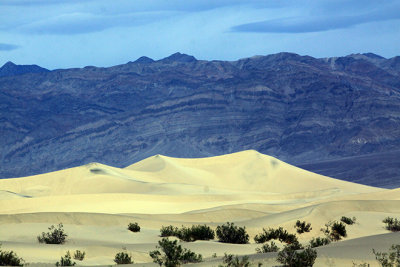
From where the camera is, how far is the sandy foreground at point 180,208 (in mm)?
16203

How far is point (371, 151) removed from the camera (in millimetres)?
189250

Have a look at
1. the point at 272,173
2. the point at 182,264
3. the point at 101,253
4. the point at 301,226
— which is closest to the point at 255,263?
the point at 182,264

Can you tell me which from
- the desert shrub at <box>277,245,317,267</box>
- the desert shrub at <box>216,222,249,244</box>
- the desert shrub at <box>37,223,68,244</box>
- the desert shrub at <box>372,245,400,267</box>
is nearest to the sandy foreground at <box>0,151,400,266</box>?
the desert shrub at <box>372,245,400,267</box>

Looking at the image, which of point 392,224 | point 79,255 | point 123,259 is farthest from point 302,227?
point 123,259

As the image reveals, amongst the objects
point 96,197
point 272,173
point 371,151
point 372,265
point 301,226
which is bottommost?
point 372,265

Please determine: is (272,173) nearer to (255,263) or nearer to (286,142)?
(255,263)

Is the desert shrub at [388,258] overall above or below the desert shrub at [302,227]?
below

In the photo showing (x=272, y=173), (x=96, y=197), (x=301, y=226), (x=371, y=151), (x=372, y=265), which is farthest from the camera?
(x=371, y=151)

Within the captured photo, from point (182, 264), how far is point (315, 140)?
188m

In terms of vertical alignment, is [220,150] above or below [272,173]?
above

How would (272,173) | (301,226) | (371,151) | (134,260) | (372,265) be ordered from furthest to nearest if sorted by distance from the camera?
1. (371,151)
2. (272,173)
3. (301,226)
4. (134,260)
5. (372,265)

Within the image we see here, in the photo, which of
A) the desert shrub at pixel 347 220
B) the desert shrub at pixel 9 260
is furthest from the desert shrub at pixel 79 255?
the desert shrub at pixel 347 220

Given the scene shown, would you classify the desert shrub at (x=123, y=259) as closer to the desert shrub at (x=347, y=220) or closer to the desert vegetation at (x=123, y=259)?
the desert vegetation at (x=123, y=259)

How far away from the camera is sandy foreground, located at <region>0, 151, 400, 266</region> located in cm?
Result: 1620
